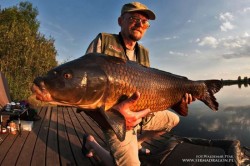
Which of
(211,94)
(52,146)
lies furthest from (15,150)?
(211,94)

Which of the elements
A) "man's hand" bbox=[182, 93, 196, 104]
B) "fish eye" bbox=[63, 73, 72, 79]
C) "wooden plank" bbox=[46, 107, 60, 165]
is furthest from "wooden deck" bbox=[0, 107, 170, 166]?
"fish eye" bbox=[63, 73, 72, 79]

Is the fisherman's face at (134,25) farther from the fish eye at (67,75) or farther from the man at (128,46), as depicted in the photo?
the fish eye at (67,75)

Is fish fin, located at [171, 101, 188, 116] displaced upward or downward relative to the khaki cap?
downward

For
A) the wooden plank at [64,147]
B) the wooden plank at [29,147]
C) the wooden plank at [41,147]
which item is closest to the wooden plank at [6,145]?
the wooden plank at [29,147]

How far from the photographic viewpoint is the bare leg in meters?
4.29

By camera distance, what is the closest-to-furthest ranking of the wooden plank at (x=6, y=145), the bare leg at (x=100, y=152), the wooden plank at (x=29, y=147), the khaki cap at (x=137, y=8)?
the khaki cap at (x=137, y=8) → the bare leg at (x=100, y=152) → the wooden plank at (x=29, y=147) → the wooden plank at (x=6, y=145)

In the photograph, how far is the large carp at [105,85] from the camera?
2.40 m

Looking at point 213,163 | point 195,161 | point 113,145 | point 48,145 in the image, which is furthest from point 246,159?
point 48,145

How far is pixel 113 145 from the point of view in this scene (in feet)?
11.8

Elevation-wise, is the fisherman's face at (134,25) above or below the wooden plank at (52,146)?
above

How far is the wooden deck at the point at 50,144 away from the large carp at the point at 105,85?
2268mm

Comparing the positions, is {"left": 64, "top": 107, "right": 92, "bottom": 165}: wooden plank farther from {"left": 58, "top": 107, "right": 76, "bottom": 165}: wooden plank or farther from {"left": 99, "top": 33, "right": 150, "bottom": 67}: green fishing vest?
{"left": 99, "top": 33, "right": 150, "bottom": 67}: green fishing vest

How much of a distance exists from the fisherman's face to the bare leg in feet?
6.72

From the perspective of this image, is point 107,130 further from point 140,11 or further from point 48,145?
point 48,145
